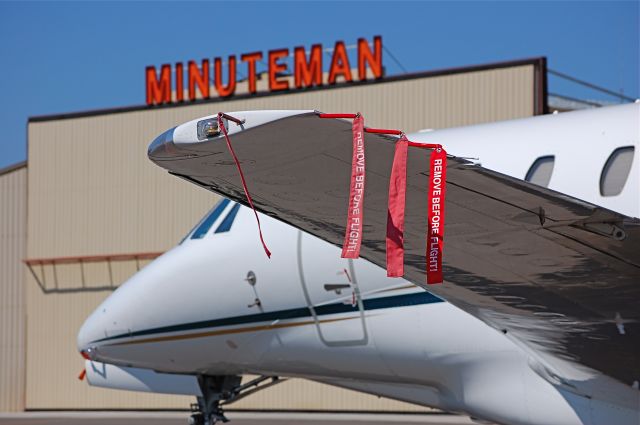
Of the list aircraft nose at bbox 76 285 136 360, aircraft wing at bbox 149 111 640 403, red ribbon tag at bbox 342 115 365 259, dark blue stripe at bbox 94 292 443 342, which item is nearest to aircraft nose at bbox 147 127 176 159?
aircraft wing at bbox 149 111 640 403

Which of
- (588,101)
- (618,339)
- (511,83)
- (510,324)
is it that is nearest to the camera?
(618,339)

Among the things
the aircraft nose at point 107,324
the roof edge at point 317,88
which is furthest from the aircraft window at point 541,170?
the roof edge at point 317,88

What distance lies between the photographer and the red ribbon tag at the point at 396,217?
4156 millimetres

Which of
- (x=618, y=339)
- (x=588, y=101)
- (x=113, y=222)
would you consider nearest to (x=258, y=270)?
(x=618, y=339)

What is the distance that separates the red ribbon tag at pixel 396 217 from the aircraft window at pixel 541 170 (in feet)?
10.2

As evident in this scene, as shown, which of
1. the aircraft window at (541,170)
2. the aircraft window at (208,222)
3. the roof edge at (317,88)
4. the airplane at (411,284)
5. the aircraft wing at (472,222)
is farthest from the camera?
the roof edge at (317,88)

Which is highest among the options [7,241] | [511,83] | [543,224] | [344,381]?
[511,83]

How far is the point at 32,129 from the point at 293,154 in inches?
930

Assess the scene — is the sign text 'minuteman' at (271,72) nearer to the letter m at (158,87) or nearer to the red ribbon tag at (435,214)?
the letter m at (158,87)

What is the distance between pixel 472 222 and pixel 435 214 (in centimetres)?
46

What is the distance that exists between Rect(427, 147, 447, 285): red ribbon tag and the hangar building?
59.0ft

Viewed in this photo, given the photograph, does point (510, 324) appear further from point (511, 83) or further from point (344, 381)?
point (511, 83)

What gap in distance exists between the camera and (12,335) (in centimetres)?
2631

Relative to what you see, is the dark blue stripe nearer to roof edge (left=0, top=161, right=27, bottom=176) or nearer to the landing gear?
the landing gear
